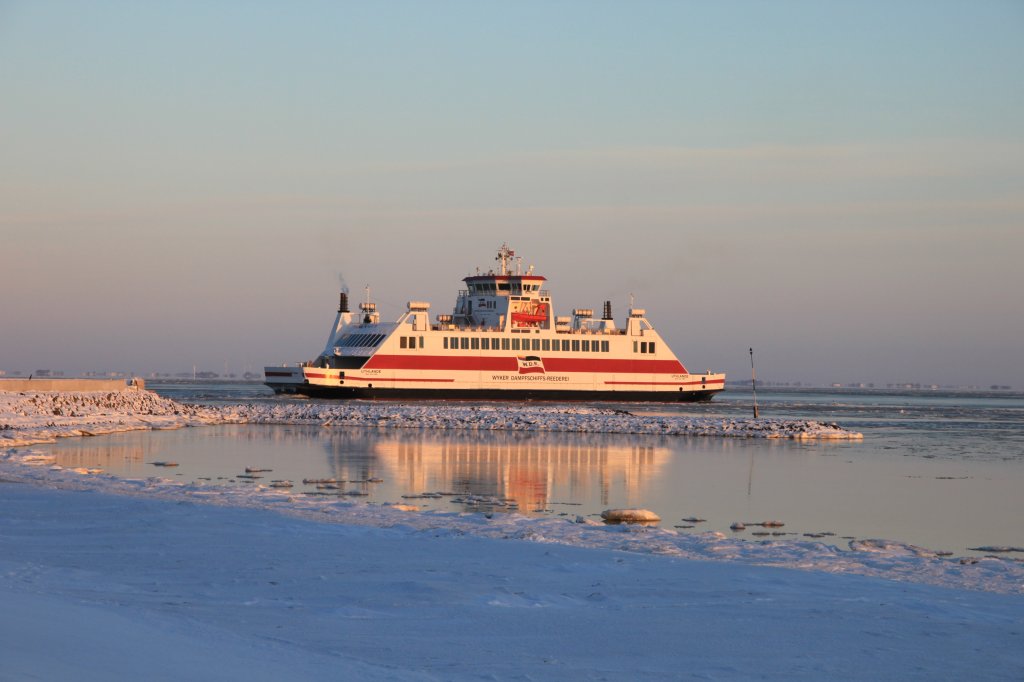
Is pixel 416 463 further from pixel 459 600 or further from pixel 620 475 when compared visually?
pixel 459 600

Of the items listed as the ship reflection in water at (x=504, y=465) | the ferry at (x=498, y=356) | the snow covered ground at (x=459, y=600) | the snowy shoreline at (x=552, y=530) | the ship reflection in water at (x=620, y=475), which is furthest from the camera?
the ferry at (x=498, y=356)

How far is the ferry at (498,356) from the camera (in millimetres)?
51938

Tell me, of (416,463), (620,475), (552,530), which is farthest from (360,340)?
(552,530)

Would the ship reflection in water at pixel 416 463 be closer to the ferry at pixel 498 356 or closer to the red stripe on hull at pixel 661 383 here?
the ferry at pixel 498 356

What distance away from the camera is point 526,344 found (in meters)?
55.2

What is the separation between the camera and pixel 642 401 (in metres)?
58.5

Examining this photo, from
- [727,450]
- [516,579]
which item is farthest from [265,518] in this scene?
[727,450]

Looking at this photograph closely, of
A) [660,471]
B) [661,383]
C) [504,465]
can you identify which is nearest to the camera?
[660,471]

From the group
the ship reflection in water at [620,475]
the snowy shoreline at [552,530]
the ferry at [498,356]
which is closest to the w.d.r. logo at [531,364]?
the ferry at [498,356]

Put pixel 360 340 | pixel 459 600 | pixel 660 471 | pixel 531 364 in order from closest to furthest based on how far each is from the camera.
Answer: pixel 459 600 < pixel 660 471 < pixel 360 340 < pixel 531 364

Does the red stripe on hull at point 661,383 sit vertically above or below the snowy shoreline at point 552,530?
above

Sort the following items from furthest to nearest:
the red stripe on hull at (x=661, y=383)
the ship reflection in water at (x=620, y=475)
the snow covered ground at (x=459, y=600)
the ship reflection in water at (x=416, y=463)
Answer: the red stripe on hull at (x=661, y=383) < the ship reflection in water at (x=416, y=463) < the ship reflection in water at (x=620, y=475) < the snow covered ground at (x=459, y=600)

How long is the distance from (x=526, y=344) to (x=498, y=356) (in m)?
1.73

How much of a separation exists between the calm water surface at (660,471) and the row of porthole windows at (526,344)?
985 inches
